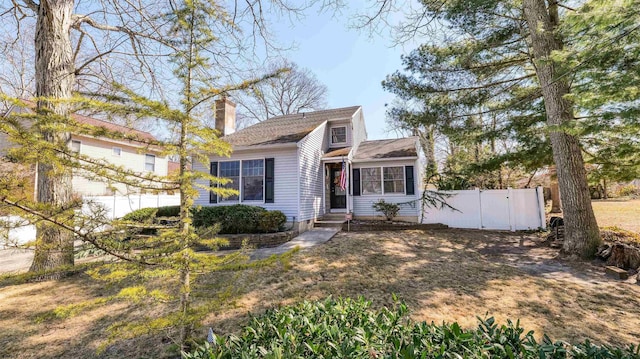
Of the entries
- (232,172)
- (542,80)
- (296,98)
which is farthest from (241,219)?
(296,98)

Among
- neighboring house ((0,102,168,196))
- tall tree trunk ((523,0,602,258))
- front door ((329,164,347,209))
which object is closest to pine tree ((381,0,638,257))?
tall tree trunk ((523,0,602,258))

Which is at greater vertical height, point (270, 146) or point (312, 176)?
point (270, 146)

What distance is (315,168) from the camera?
11.6m

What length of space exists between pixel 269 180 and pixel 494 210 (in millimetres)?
8740

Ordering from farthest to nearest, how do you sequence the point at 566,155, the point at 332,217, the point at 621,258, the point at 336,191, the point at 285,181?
the point at 336,191 → the point at 332,217 → the point at 285,181 → the point at 566,155 → the point at 621,258

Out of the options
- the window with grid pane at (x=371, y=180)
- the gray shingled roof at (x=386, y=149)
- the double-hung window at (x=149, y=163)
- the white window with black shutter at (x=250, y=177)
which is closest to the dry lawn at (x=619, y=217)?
the gray shingled roof at (x=386, y=149)

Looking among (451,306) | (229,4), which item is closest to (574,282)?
(451,306)

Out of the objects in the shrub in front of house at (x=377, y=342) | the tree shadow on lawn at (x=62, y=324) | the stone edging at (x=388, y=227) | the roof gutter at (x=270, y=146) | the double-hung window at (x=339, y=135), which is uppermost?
the double-hung window at (x=339, y=135)

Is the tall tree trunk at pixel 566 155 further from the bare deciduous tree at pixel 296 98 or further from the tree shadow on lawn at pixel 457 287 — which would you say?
the bare deciduous tree at pixel 296 98

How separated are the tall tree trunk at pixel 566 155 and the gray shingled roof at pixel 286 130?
7516mm

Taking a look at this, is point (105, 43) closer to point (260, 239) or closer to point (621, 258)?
point (260, 239)

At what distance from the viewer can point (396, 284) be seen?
5.11 m

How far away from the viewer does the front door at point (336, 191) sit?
12859 millimetres

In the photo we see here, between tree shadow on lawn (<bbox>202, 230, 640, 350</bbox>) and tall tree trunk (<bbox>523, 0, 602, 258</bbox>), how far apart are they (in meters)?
0.92
